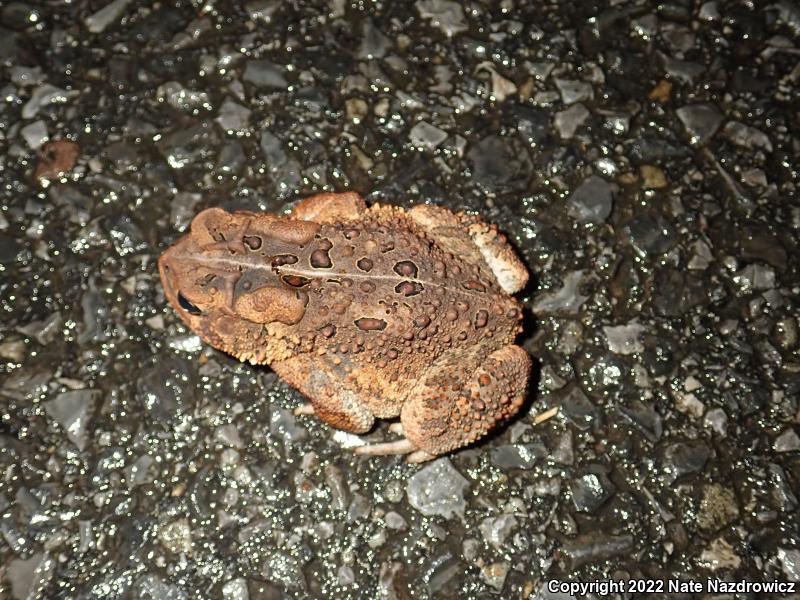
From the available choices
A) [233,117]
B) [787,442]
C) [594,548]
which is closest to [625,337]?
[787,442]

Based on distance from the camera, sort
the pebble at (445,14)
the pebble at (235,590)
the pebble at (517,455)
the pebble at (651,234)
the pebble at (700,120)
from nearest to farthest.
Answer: the pebble at (235,590), the pebble at (517,455), the pebble at (651,234), the pebble at (700,120), the pebble at (445,14)

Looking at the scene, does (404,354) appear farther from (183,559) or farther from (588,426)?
(183,559)

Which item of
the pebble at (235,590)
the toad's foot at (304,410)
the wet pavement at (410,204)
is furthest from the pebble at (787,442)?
the pebble at (235,590)

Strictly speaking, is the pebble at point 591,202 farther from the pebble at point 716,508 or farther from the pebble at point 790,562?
the pebble at point 790,562

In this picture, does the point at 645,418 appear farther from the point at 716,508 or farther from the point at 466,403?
the point at 466,403

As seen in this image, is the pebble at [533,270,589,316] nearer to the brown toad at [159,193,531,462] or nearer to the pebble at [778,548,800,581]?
the brown toad at [159,193,531,462]

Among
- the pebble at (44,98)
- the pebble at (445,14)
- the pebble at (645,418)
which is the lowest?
the pebble at (645,418)

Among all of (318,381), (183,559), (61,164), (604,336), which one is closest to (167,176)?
(61,164)
